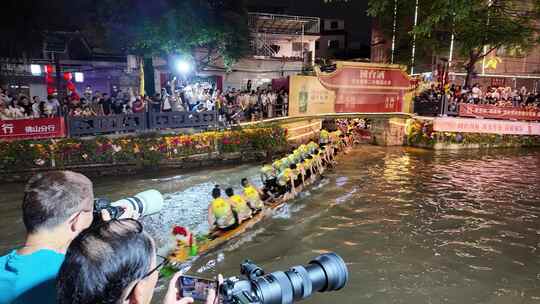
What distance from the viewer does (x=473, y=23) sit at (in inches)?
955

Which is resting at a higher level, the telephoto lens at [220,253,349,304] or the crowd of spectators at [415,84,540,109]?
the crowd of spectators at [415,84,540,109]

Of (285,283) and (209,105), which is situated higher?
(209,105)

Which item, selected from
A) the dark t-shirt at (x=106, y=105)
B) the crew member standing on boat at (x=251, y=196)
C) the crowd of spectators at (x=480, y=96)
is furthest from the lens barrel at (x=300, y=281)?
the crowd of spectators at (x=480, y=96)

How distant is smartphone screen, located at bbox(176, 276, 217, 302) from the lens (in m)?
2.15

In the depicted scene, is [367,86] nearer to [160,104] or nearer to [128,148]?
[160,104]

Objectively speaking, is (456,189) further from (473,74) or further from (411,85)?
(473,74)

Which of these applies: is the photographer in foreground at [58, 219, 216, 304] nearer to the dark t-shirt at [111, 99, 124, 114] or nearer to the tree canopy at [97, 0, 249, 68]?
the tree canopy at [97, 0, 249, 68]

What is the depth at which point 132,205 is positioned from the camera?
125 inches

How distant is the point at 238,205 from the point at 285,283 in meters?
6.40

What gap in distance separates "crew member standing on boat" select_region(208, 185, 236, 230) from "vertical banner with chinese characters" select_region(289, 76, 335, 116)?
39.3 feet

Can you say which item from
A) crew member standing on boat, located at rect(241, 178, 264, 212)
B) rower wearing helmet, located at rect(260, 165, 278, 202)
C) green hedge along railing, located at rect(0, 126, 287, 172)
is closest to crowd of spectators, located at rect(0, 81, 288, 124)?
green hedge along railing, located at rect(0, 126, 287, 172)

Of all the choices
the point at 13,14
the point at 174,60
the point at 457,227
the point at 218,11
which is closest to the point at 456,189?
the point at 457,227

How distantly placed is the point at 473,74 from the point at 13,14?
89.0 ft

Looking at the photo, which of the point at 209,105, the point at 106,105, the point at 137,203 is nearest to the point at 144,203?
the point at 137,203
